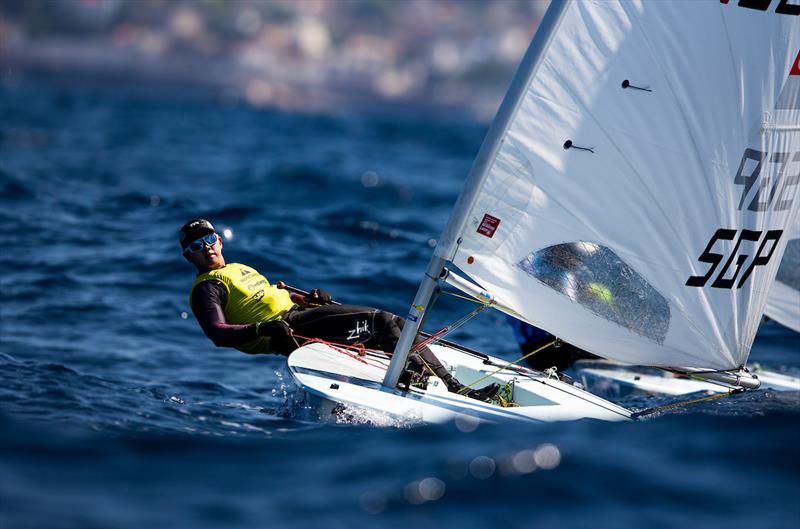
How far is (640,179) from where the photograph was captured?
211 inches

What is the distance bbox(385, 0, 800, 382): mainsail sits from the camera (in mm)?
5172

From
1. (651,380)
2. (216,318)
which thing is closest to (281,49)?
(651,380)

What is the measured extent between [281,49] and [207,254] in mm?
121029

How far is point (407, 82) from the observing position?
125 meters

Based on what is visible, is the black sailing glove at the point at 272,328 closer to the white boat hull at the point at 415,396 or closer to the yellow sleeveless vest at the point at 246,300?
the white boat hull at the point at 415,396

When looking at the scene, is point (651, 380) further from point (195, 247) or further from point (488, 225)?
point (195, 247)

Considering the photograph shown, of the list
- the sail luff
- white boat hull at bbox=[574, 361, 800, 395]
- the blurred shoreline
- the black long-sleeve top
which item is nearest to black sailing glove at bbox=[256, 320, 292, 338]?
the black long-sleeve top

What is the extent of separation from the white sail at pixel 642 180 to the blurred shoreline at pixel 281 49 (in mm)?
85720

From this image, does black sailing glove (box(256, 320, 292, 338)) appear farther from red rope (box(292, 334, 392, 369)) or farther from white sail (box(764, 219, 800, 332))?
white sail (box(764, 219, 800, 332))

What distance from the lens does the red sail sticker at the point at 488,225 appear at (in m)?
5.30

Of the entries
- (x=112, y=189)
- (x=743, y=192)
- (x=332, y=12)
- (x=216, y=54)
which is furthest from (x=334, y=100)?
(x=743, y=192)

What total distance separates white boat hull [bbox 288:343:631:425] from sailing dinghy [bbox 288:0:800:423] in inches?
0.6

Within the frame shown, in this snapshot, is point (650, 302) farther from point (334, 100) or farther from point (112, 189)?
point (334, 100)

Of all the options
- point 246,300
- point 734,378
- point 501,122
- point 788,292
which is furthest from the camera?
point 788,292
